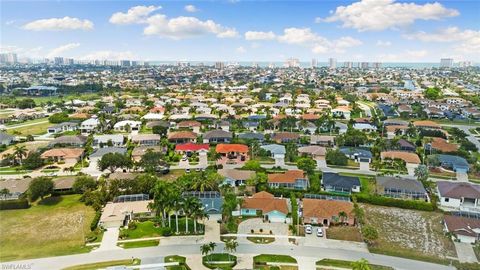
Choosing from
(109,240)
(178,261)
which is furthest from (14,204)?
(178,261)

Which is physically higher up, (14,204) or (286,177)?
(286,177)

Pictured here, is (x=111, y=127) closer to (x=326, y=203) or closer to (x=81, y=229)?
Result: (x=81, y=229)

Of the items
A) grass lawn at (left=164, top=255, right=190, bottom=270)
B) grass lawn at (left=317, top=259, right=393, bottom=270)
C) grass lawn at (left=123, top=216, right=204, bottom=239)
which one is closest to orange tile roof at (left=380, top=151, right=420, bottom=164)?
grass lawn at (left=317, top=259, right=393, bottom=270)

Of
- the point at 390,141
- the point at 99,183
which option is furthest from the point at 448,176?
the point at 99,183

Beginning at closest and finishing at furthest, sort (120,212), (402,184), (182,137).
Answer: (120,212) → (402,184) → (182,137)

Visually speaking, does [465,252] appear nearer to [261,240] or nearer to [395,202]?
[395,202]

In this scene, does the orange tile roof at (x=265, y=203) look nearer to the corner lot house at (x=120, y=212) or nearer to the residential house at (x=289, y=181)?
the residential house at (x=289, y=181)

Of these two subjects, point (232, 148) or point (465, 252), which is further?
point (232, 148)

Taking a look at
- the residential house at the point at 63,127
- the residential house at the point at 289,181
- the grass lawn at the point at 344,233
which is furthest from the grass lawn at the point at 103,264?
the residential house at the point at 63,127
